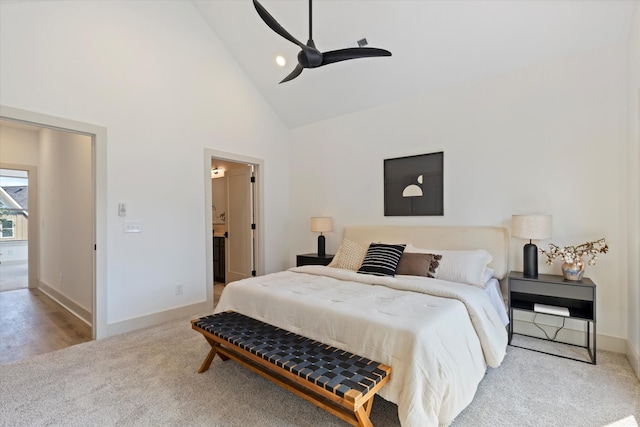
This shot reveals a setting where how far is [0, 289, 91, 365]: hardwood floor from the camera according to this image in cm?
296

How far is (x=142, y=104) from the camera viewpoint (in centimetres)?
351

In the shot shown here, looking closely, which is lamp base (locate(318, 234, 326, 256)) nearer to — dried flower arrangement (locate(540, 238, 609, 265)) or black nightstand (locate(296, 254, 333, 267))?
black nightstand (locate(296, 254, 333, 267))

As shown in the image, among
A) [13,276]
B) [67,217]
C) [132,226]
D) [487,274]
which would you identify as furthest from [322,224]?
[13,276]

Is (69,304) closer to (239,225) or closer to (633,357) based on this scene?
(239,225)

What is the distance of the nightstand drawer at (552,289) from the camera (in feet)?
8.51

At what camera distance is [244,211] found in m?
5.13

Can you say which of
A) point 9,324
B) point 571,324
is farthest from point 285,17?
point 9,324

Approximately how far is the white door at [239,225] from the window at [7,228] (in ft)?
23.0

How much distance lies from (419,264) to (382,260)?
375 mm

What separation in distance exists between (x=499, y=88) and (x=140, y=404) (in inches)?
171

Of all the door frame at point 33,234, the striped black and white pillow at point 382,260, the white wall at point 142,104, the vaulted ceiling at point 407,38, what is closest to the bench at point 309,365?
the striped black and white pillow at point 382,260

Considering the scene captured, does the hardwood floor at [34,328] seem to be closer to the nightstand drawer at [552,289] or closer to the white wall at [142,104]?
the white wall at [142,104]

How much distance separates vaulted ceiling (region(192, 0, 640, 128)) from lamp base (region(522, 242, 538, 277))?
1907 mm

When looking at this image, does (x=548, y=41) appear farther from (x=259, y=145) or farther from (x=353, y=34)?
(x=259, y=145)
